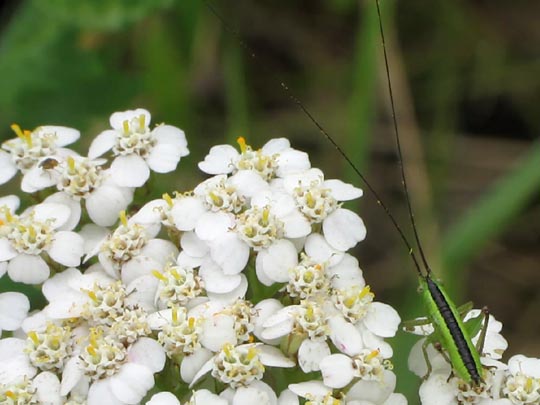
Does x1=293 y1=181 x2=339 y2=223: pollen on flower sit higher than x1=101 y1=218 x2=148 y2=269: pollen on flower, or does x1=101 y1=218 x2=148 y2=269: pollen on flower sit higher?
x1=293 y1=181 x2=339 y2=223: pollen on flower

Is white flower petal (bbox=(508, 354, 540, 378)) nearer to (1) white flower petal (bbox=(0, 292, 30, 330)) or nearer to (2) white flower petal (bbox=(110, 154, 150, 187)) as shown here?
(2) white flower petal (bbox=(110, 154, 150, 187))

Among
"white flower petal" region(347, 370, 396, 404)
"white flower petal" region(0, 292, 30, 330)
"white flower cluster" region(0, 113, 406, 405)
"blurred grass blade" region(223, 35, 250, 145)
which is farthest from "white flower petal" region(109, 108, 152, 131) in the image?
"blurred grass blade" region(223, 35, 250, 145)

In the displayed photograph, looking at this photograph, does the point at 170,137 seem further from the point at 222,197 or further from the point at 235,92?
the point at 235,92

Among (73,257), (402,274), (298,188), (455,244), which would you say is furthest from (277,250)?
(402,274)

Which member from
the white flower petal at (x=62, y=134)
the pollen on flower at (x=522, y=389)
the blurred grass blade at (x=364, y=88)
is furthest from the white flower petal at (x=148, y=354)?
the blurred grass blade at (x=364, y=88)

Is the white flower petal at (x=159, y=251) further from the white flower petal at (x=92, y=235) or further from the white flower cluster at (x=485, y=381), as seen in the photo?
the white flower cluster at (x=485, y=381)

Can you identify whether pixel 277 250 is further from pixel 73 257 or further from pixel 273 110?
pixel 273 110
